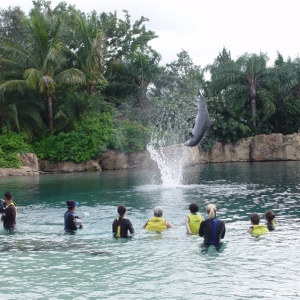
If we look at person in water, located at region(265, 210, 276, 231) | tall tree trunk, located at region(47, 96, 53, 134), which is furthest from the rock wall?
person in water, located at region(265, 210, 276, 231)

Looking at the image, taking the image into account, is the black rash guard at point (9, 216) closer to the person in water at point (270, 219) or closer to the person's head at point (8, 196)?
the person's head at point (8, 196)

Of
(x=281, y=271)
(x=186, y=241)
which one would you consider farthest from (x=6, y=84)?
(x=281, y=271)

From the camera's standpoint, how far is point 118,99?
43.4 metres

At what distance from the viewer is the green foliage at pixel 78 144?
3506cm

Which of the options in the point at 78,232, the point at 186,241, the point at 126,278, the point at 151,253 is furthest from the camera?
the point at 78,232

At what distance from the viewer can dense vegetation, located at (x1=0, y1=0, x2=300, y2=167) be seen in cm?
3500

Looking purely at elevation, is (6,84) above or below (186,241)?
above

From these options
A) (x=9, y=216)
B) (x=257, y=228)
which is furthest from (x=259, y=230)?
(x=9, y=216)

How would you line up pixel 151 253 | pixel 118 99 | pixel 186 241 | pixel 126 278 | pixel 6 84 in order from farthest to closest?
pixel 118 99 → pixel 6 84 → pixel 186 241 → pixel 151 253 → pixel 126 278

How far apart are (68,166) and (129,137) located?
5.09 m

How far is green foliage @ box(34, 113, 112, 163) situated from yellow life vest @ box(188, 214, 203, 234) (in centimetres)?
2425

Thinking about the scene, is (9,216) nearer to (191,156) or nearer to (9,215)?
(9,215)

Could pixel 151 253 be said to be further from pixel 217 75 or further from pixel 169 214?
pixel 217 75

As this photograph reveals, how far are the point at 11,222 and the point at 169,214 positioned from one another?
15.7ft
